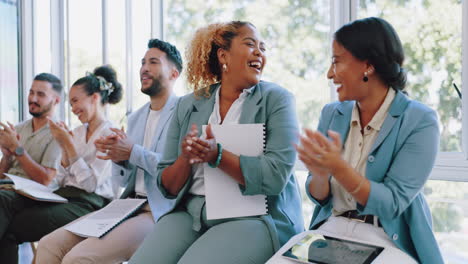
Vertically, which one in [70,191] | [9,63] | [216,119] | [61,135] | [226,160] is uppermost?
[9,63]

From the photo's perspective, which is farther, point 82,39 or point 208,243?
point 82,39

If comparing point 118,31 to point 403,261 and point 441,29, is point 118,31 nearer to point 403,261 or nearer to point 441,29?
point 441,29

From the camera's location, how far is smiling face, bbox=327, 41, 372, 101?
1512mm

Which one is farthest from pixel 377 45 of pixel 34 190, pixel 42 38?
pixel 42 38

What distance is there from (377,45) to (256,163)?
0.55 m

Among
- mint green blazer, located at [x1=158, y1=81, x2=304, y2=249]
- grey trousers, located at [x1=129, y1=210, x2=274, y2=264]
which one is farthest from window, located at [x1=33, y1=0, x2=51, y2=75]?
grey trousers, located at [x1=129, y1=210, x2=274, y2=264]

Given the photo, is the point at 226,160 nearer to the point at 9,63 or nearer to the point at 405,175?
the point at 405,175

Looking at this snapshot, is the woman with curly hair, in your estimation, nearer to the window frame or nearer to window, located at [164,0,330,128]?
window, located at [164,0,330,128]

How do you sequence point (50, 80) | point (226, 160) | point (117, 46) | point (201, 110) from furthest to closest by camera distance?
point (117, 46) → point (50, 80) → point (201, 110) → point (226, 160)

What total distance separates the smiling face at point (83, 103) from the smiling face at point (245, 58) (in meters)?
1.24

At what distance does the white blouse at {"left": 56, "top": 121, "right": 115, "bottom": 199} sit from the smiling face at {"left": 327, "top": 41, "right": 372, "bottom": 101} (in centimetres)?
151

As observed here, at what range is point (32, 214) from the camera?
2.47m

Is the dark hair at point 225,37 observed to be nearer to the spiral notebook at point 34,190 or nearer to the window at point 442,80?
the window at point 442,80

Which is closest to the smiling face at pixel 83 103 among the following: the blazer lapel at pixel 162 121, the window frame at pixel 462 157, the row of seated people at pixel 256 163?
the row of seated people at pixel 256 163
